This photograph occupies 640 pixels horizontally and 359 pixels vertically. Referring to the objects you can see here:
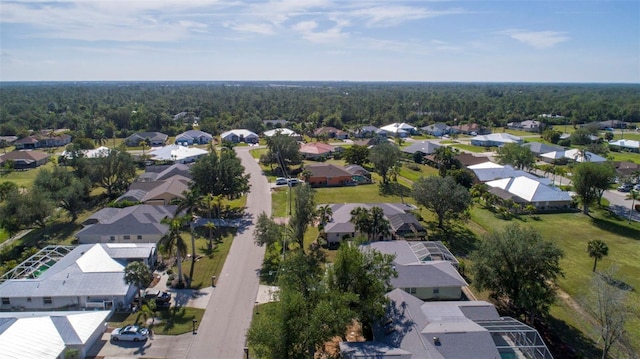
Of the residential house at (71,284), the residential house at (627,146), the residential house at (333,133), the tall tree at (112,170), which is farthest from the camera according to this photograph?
the residential house at (333,133)

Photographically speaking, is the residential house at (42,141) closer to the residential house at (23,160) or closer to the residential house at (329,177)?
the residential house at (23,160)

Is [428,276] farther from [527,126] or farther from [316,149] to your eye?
[527,126]

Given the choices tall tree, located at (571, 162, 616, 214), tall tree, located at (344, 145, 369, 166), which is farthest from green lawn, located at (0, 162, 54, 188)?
tall tree, located at (571, 162, 616, 214)

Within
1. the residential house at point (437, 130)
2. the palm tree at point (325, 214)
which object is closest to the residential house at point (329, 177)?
the palm tree at point (325, 214)

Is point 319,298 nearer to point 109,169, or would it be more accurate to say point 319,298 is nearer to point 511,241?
point 511,241

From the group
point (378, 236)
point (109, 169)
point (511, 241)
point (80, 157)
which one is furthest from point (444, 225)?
point (80, 157)

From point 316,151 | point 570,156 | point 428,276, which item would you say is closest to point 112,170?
point 316,151
